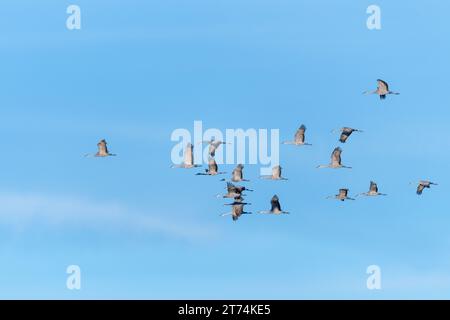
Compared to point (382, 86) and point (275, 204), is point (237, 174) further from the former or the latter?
point (382, 86)

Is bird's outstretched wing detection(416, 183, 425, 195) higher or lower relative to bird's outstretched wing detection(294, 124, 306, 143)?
lower

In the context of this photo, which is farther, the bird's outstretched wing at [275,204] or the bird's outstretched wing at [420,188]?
the bird's outstretched wing at [275,204]

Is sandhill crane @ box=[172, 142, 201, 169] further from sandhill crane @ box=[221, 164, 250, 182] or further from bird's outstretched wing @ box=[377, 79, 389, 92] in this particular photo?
bird's outstretched wing @ box=[377, 79, 389, 92]

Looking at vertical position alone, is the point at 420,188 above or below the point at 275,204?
above

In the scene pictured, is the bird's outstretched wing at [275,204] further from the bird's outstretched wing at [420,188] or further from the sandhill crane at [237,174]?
the bird's outstretched wing at [420,188]

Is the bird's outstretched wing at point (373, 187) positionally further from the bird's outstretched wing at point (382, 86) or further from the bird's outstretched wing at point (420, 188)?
the bird's outstretched wing at point (382, 86)

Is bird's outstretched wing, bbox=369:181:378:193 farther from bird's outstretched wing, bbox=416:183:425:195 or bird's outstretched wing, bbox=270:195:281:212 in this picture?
bird's outstretched wing, bbox=270:195:281:212

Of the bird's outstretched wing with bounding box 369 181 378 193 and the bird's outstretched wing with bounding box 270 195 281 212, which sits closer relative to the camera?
the bird's outstretched wing with bounding box 270 195 281 212

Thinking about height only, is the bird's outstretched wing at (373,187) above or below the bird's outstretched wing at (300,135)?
below

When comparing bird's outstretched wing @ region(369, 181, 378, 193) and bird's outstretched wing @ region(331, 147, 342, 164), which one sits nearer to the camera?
bird's outstretched wing @ region(331, 147, 342, 164)

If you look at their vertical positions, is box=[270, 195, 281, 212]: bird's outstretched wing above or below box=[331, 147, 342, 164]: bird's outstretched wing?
below

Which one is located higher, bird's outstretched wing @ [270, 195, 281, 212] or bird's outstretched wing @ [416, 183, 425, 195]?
bird's outstretched wing @ [416, 183, 425, 195]
